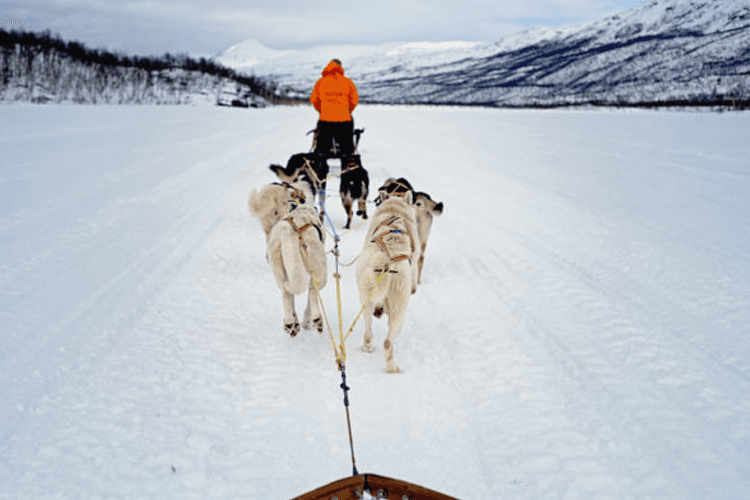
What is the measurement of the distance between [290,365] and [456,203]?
5541 millimetres

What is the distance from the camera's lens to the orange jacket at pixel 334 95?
766cm

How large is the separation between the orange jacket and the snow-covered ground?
181cm

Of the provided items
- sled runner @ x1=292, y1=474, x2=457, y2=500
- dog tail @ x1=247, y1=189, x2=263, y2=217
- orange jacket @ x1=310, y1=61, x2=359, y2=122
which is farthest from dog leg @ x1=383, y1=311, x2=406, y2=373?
orange jacket @ x1=310, y1=61, x2=359, y2=122

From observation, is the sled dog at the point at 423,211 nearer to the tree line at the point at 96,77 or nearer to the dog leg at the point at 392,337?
the dog leg at the point at 392,337

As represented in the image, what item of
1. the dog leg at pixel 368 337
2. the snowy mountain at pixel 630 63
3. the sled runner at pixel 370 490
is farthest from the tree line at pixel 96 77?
the snowy mountain at pixel 630 63

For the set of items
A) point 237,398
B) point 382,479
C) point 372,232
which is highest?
A: point 372,232

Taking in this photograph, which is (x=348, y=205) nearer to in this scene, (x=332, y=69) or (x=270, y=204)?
(x=332, y=69)

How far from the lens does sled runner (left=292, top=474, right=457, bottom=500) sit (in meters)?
1.90

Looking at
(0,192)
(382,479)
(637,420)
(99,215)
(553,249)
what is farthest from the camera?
(0,192)

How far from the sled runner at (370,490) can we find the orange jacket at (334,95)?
21.9 ft

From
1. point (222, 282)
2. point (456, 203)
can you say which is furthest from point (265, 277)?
point (456, 203)

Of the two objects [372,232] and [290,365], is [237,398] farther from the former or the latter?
[372,232]

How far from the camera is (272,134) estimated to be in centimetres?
2072

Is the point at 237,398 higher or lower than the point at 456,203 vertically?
lower
